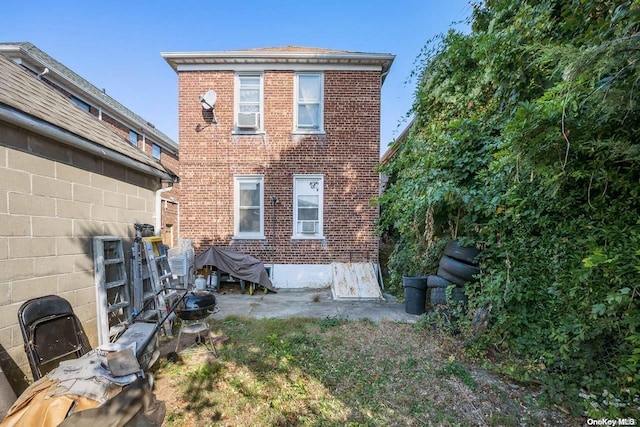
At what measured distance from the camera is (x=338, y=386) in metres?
3.12

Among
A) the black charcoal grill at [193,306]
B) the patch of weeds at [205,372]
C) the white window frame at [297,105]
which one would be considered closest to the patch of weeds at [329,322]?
the patch of weeds at [205,372]

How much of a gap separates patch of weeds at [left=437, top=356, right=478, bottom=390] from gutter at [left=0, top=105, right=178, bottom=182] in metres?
5.10

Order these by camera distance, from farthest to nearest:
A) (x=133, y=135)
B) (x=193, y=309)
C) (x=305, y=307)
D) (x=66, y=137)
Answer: (x=133, y=135)
(x=305, y=307)
(x=193, y=309)
(x=66, y=137)

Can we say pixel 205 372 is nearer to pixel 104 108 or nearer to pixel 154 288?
pixel 154 288

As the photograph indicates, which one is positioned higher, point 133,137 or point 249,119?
point 133,137

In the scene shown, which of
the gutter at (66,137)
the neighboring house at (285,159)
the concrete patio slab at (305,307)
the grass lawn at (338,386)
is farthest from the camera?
the neighboring house at (285,159)

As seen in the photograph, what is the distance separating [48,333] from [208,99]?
6.68 metres

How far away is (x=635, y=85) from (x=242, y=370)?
4.73m

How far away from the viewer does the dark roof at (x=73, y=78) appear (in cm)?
797

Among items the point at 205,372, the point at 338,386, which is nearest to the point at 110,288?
the point at 205,372

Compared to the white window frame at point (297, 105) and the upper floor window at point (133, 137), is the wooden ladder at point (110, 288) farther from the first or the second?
the upper floor window at point (133, 137)

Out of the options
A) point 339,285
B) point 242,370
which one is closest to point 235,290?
point 339,285

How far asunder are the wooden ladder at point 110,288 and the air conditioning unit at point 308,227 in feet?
15.4

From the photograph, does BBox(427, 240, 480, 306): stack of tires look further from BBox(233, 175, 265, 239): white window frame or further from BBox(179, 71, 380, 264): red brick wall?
BBox(233, 175, 265, 239): white window frame
